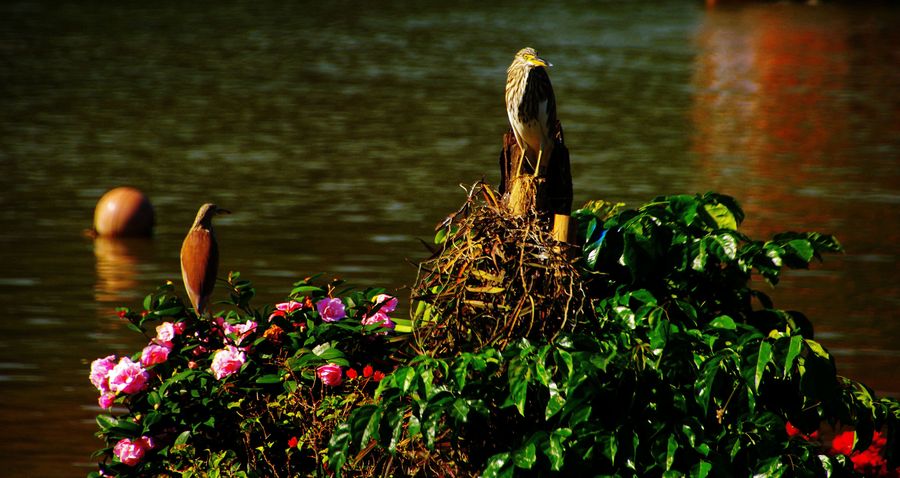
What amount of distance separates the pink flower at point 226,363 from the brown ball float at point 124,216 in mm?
7716

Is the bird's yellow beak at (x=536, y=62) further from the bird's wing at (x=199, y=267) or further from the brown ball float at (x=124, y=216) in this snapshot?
the brown ball float at (x=124, y=216)

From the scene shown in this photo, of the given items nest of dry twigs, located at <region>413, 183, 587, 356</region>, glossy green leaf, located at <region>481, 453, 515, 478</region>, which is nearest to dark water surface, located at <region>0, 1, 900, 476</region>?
nest of dry twigs, located at <region>413, 183, 587, 356</region>

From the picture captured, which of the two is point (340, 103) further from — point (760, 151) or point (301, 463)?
point (301, 463)

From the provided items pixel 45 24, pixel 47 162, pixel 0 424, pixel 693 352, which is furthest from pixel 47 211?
pixel 45 24

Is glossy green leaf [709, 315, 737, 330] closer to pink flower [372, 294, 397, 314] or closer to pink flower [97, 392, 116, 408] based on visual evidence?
pink flower [372, 294, 397, 314]

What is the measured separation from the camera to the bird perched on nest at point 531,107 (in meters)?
5.44

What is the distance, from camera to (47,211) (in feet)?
46.7

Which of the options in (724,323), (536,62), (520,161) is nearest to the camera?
(724,323)

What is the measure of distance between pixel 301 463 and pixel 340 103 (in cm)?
1806

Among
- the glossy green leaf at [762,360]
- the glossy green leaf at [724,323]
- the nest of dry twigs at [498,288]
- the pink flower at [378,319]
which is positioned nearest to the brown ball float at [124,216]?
the pink flower at [378,319]

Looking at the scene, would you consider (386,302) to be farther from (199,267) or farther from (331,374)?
(199,267)

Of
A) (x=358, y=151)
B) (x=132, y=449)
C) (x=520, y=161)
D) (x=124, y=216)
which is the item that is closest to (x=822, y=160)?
(x=358, y=151)

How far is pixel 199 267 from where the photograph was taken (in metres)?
6.10

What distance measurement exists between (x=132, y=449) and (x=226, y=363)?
483 mm
